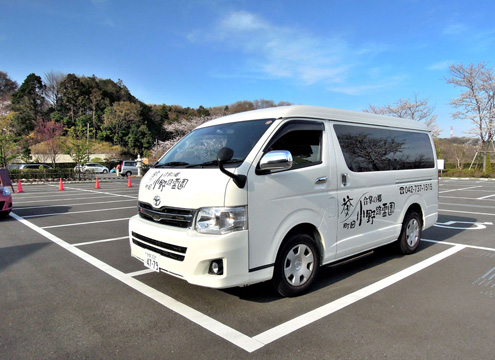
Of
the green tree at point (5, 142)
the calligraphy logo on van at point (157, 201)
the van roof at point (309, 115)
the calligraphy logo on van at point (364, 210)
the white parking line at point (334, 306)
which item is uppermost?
the green tree at point (5, 142)

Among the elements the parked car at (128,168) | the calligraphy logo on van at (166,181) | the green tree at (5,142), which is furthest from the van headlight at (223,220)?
the parked car at (128,168)

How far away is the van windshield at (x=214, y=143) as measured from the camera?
358 centimetres

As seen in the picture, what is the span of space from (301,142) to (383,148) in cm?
178

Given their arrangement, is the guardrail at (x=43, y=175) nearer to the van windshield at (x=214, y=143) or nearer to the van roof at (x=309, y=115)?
the van windshield at (x=214, y=143)

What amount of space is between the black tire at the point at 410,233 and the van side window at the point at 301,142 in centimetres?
245

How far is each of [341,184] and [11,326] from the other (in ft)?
12.4

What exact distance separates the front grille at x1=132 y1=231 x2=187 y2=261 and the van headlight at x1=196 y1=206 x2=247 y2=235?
33cm

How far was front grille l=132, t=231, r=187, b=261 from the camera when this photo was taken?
3.26 m

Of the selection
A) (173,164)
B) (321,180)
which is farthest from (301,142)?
(173,164)

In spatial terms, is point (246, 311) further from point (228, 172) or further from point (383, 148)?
point (383, 148)

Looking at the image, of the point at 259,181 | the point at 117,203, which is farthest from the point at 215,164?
the point at 117,203

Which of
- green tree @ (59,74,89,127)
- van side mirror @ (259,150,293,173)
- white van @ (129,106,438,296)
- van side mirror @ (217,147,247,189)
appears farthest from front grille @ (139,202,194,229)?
green tree @ (59,74,89,127)

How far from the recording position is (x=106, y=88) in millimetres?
64750

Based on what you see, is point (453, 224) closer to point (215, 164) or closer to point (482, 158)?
point (215, 164)
